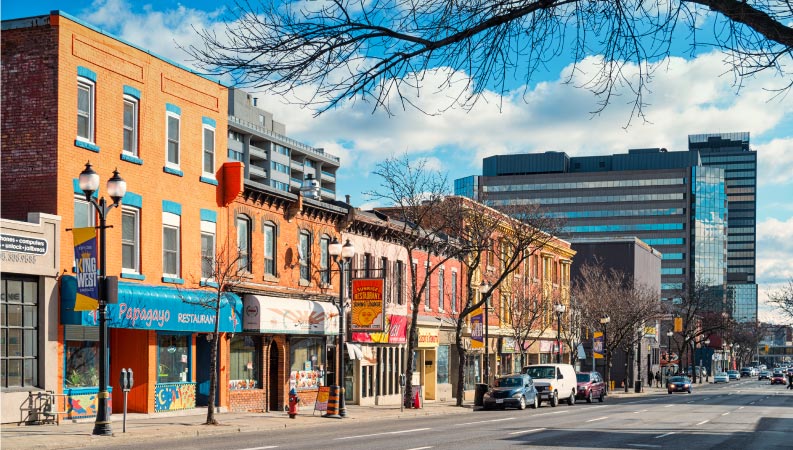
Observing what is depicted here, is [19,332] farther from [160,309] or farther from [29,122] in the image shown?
[29,122]

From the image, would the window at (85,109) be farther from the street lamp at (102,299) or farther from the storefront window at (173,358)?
the storefront window at (173,358)

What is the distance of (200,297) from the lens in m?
31.0

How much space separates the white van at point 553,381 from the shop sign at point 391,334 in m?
6.85

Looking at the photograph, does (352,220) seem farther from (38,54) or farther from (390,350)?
(38,54)

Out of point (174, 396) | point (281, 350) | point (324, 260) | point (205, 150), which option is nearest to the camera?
point (174, 396)

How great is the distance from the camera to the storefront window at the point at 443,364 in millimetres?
52875

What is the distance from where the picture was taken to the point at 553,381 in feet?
159

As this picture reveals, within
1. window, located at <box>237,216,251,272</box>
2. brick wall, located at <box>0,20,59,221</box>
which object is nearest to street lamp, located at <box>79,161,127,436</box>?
brick wall, located at <box>0,20,59,221</box>

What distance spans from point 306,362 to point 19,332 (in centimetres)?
1573

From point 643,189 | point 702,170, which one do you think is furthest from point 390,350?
point 702,170

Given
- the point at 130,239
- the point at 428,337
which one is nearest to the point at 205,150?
the point at 130,239

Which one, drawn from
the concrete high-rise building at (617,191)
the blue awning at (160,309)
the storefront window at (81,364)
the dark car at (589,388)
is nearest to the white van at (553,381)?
the dark car at (589,388)

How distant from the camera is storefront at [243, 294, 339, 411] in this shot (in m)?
34.2

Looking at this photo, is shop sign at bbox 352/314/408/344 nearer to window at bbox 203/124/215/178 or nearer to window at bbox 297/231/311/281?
window at bbox 297/231/311/281
